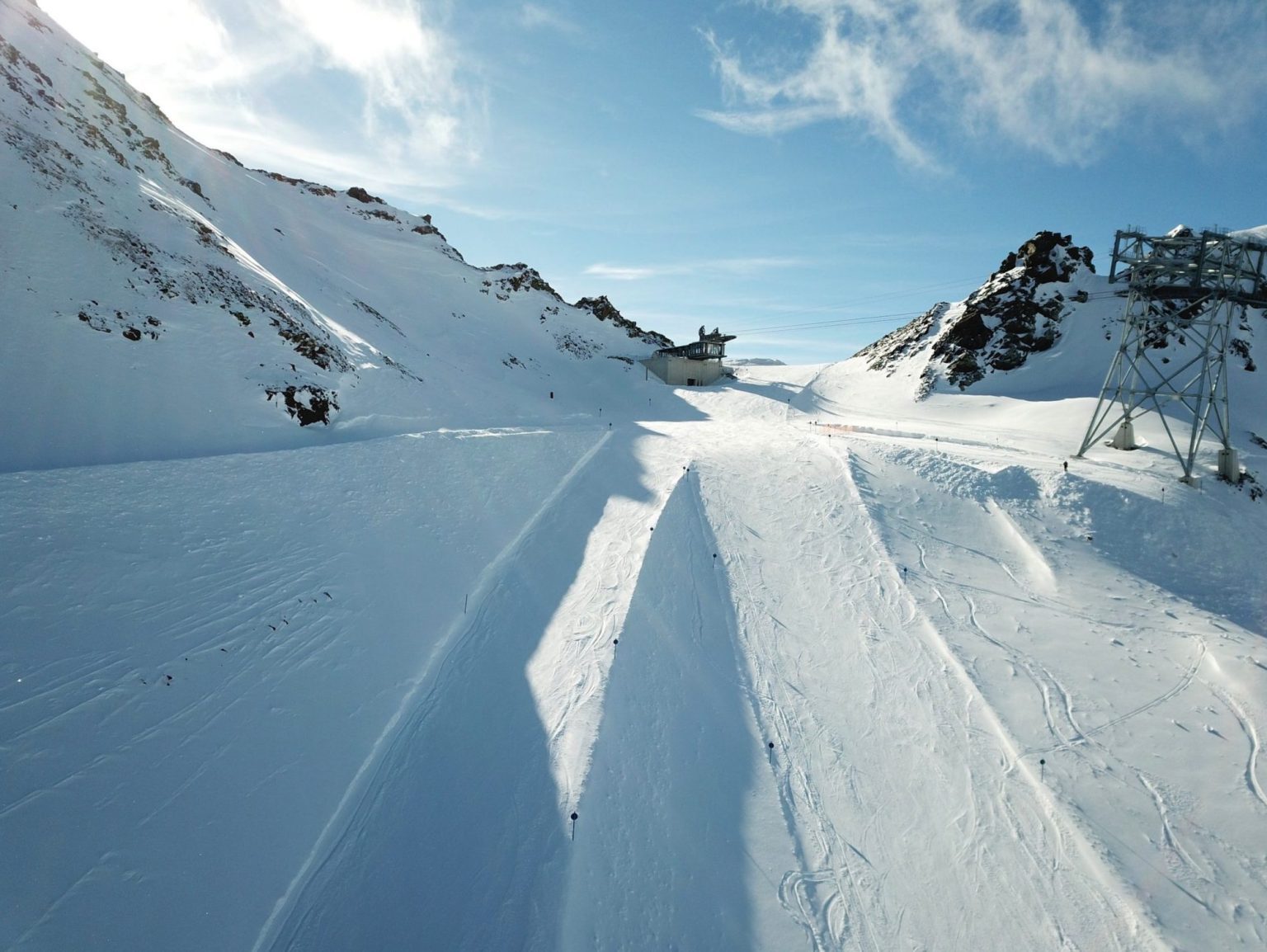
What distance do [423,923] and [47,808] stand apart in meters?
4.34

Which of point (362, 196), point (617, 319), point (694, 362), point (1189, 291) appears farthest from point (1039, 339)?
point (362, 196)

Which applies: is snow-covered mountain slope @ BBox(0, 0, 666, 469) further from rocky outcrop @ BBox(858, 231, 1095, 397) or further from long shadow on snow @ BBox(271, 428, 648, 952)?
rocky outcrop @ BBox(858, 231, 1095, 397)

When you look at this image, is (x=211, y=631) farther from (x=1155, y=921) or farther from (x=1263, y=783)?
(x=1263, y=783)

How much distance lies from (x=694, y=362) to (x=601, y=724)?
45.1 metres

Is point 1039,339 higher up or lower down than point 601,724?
higher up

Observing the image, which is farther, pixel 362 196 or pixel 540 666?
→ pixel 362 196

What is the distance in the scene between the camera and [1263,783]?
8.96m

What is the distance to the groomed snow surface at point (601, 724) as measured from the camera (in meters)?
6.54

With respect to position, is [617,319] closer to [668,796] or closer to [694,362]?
[694,362]

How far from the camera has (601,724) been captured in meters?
9.23

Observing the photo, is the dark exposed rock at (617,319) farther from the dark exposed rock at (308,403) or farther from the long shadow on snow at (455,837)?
the long shadow on snow at (455,837)

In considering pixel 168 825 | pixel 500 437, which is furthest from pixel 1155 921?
pixel 500 437

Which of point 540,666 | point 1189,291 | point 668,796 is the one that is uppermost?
point 1189,291

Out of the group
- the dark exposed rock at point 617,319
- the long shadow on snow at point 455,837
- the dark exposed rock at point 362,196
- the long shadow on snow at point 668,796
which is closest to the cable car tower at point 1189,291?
the long shadow on snow at point 668,796
